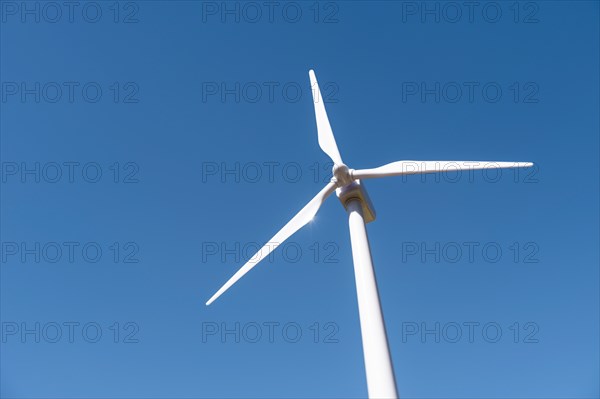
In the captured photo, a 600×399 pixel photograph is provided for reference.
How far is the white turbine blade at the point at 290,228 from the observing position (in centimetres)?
1938

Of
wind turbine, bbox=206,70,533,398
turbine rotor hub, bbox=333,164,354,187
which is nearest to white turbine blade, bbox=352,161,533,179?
wind turbine, bbox=206,70,533,398

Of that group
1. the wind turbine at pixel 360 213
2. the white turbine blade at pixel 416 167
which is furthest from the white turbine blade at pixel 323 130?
the white turbine blade at pixel 416 167

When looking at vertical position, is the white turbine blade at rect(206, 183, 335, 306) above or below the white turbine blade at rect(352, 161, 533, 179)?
below

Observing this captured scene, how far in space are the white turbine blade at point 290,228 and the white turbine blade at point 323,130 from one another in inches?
60.0

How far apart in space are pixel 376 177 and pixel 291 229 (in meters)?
4.10

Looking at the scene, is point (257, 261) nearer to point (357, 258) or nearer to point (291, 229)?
point (291, 229)

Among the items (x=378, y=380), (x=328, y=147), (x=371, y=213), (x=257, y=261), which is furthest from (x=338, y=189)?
(x=378, y=380)

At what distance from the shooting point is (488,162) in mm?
18875

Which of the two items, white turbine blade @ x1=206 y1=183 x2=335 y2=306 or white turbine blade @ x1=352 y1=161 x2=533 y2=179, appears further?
white turbine blade @ x1=206 y1=183 x2=335 y2=306

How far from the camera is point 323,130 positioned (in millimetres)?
22375

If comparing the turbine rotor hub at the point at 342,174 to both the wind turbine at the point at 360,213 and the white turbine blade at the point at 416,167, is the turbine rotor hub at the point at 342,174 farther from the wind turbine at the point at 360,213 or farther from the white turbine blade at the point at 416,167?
the white turbine blade at the point at 416,167

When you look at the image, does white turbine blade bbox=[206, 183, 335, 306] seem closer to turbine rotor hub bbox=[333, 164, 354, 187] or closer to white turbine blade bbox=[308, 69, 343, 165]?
turbine rotor hub bbox=[333, 164, 354, 187]

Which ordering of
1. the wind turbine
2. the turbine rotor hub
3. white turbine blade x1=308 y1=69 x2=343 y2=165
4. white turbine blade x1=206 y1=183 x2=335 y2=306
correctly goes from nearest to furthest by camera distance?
the wind turbine
the turbine rotor hub
white turbine blade x1=206 y1=183 x2=335 y2=306
white turbine blade x1=308 y1=69 x2=343 y2=165

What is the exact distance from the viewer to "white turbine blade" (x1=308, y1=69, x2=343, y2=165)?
2092 centimetres
